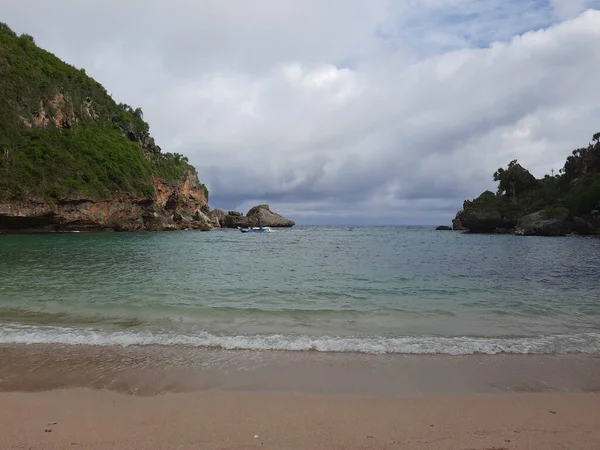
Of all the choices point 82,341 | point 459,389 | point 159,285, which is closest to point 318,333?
point 459,389

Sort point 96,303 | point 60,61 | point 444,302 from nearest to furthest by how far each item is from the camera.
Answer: point 96,303, point 444,302, point 60,61

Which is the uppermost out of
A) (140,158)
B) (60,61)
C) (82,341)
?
(60,61)

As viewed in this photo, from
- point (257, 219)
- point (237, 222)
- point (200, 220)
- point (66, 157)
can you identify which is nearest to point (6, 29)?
point (66, 157)

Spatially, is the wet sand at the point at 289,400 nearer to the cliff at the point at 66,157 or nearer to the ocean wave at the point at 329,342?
the ocean wave at the point at 329,342

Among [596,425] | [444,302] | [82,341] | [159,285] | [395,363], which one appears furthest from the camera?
[159,285]

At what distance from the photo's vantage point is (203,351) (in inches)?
285

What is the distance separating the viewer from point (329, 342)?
7672mm

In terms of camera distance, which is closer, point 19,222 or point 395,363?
point 395,363

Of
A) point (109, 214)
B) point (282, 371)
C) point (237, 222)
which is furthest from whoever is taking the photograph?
point (237, 222)

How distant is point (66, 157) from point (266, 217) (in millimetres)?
71746

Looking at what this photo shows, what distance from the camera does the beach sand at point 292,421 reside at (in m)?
3.91

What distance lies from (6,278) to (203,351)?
13.7 metres

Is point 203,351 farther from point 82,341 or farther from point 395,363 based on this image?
point 395,363

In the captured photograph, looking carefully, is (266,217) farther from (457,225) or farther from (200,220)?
(457,225)
